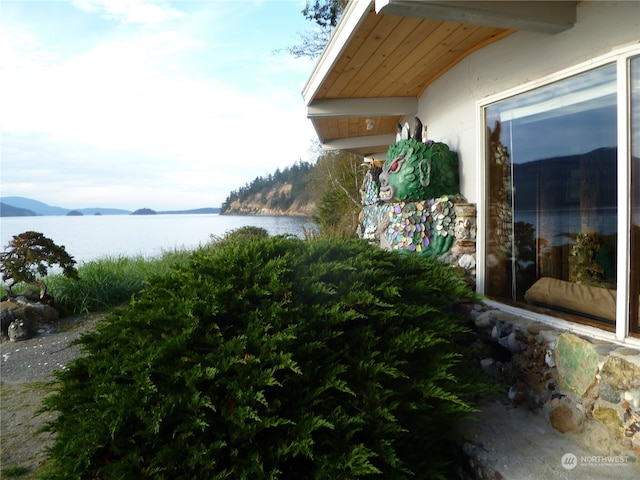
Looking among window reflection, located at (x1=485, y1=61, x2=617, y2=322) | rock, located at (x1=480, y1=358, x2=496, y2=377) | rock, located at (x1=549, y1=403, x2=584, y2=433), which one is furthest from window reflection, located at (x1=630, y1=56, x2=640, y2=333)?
rock, located at (x1=480, y1=358, x2=496, y2=377)

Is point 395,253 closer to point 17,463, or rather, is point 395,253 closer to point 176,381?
point 176,381

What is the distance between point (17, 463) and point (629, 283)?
13.3 ft

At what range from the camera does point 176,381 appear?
1.78 metres

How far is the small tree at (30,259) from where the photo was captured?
593 cm

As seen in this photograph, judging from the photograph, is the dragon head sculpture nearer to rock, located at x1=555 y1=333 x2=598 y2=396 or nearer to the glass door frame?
the glass door frame

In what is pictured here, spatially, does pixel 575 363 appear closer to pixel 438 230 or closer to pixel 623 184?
pixel 623 184

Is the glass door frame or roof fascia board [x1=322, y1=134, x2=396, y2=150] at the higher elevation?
roof fascia board [x1=322, y1=134, x2=396, y2=150]

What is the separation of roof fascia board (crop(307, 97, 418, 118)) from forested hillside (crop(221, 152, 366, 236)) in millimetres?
4216

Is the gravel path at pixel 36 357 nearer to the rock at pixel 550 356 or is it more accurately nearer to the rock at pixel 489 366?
the rock at pixel 489 366

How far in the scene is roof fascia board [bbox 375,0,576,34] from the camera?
2613 mm

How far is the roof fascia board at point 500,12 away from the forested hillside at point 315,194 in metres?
6.81

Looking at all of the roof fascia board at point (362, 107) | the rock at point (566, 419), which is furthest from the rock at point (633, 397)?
the roof fascia board at point (362, 107)

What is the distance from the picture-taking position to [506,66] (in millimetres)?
3473

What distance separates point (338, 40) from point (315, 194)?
17825 millimetres
